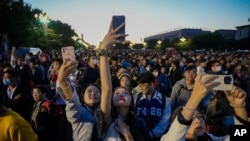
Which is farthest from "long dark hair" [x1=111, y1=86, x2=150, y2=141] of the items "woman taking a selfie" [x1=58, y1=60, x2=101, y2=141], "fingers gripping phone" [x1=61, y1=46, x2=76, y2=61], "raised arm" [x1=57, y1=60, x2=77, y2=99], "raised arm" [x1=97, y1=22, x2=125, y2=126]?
"fingers gripping phone" [x1=61, y1=46, x2=76, y2=61]

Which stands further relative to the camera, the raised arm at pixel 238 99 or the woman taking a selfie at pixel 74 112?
the woman taking a selfie at pixel 74 112

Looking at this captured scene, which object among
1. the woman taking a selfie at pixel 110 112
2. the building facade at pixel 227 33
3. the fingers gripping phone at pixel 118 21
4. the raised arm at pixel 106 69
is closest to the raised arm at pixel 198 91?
the woman taking a selfie at pixel 110 112

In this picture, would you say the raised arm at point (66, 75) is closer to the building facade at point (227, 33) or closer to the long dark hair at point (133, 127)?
the long dark hair at point (133, 127)

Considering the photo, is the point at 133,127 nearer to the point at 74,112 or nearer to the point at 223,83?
the point at 74,112

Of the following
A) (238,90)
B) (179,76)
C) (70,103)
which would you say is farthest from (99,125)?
(179,76)

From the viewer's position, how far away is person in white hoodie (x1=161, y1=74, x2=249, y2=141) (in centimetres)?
229

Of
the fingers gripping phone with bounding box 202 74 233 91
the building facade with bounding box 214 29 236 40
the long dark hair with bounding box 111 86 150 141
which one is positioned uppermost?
the building facade with bounding box 214 29 236 40

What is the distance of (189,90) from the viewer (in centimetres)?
585

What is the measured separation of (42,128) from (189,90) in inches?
105

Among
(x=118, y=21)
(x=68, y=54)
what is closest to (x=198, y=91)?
(x=118, y=21)

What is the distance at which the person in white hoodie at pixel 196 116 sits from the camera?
Result: 2291mm

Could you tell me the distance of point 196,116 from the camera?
2783 mm

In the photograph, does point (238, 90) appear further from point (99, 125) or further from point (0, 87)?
point (0, 87)

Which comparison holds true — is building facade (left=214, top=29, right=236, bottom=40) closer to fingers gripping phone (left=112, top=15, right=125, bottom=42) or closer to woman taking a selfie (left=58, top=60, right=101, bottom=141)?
fingers gripping phone (left=112, top=15, right=125, bottom=42)
